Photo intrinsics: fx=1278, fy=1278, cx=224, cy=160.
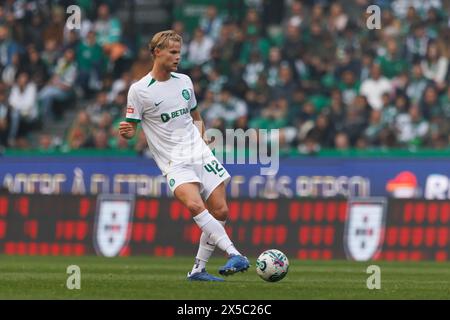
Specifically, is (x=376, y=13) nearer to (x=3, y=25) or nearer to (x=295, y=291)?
(x=3, y=25)

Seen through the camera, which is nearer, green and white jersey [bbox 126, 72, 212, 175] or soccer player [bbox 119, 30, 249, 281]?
soccer player [bbox 119, 30, 249, 281]

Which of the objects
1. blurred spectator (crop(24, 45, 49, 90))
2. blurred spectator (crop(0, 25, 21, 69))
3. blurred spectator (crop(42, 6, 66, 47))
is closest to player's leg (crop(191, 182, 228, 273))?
blurred spectator (crop(24, 45, 49, 90))

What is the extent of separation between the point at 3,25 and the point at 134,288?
1894 cm

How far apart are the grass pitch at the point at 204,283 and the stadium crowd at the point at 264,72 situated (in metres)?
6.74

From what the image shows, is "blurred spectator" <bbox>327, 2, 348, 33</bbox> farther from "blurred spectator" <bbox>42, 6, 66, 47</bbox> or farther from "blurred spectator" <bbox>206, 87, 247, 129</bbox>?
"blurred spectator" <bbox>42, 6, 66, 47</bbox>

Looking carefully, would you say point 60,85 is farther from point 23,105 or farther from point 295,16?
point 295,16

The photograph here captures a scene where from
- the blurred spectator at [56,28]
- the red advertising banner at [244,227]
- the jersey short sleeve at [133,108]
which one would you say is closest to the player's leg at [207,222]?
the jersey short sleeve at [133,108]

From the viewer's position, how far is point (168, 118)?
13.2 meters

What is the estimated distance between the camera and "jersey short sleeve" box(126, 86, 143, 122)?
1316 cm

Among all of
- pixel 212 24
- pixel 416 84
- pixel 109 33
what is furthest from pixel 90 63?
pixel 416 84

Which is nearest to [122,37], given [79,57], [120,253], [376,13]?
[79,57]

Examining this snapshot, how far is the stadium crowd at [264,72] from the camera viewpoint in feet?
81.2

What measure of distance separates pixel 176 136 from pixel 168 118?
20 centimetres

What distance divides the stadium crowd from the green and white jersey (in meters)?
11.0
